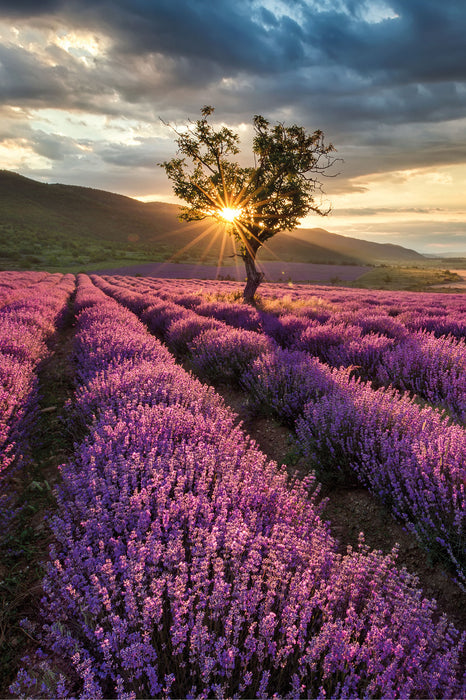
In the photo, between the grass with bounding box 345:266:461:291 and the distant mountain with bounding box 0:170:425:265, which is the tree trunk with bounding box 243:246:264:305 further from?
the distant mountain with bounding box 0:170:425:265

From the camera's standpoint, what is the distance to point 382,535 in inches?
95.9

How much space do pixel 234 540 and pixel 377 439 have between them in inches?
64.6

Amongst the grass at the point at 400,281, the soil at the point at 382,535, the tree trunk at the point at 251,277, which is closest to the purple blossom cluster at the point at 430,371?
the soil at the point at 382,535

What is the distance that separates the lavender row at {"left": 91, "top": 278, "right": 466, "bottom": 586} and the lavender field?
0.06 feet

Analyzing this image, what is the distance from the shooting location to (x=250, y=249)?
1366 centimetres

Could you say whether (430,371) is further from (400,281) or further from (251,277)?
(400,281)

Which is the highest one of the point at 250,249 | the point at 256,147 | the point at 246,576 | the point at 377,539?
the point at 256,147

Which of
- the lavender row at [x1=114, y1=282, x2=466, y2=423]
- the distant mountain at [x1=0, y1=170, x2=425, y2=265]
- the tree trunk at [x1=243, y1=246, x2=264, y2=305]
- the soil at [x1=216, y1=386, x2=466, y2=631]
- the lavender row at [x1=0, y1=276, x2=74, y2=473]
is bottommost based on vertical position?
the soil at [x1=216, y1=386, x2=466, y2=631]

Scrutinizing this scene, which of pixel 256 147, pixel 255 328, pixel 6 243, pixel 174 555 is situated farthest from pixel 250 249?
pixel 6 243

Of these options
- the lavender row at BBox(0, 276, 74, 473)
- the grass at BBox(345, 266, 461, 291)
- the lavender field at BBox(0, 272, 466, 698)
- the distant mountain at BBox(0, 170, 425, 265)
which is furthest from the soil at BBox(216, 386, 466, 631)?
the distant mountain at BBox(0, 170, 425, 265)

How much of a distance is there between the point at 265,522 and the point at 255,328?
21.5 feet

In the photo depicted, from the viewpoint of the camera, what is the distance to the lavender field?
1213 mm

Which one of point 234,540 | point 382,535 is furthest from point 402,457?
point 234,540

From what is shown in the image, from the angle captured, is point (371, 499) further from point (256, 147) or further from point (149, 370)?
point (256, 147)
